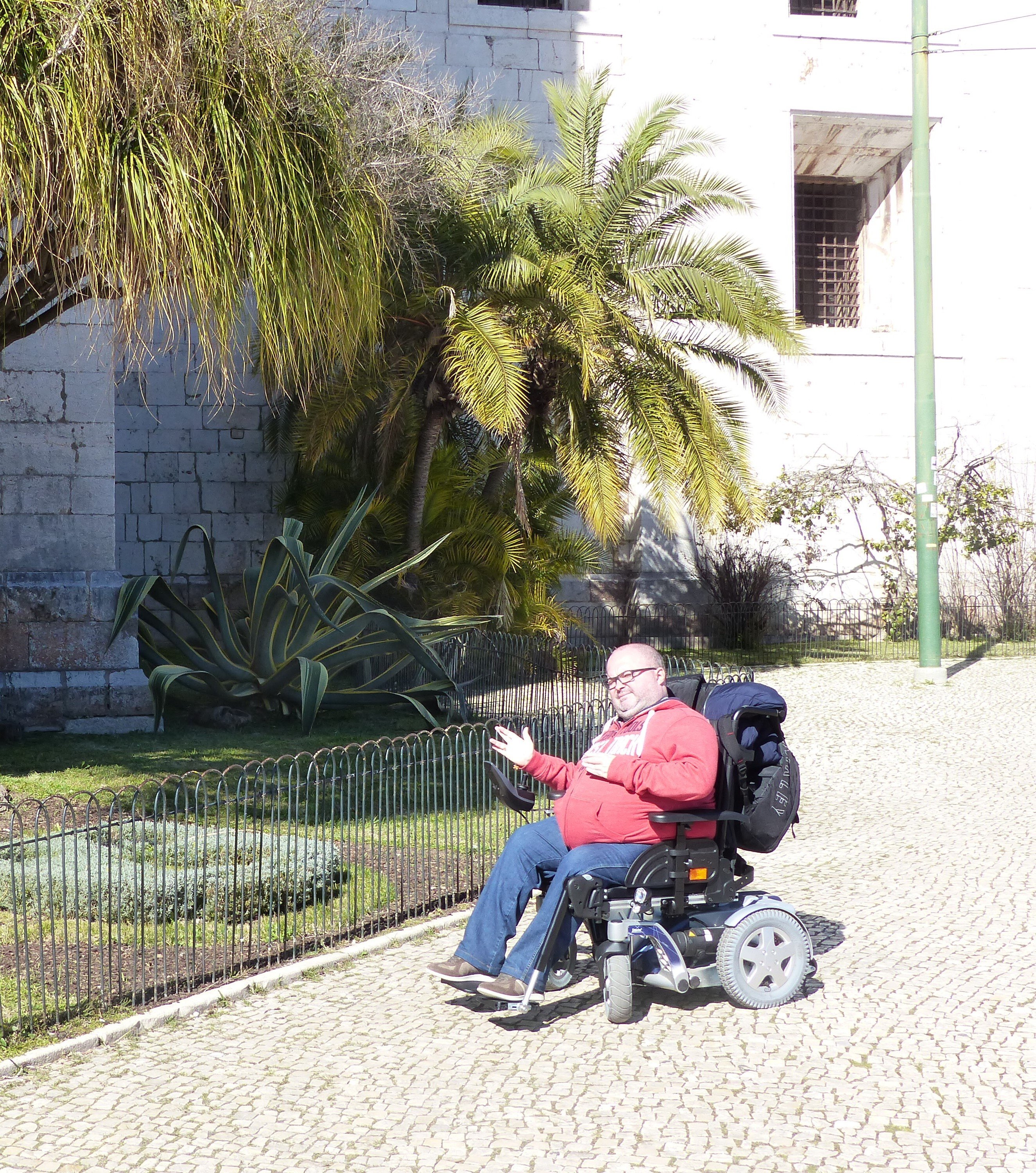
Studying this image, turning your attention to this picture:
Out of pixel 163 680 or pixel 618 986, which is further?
pixel 163 680

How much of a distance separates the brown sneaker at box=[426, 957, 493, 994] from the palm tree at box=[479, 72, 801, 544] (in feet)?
26.8

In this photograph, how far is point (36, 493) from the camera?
10016 millimetres

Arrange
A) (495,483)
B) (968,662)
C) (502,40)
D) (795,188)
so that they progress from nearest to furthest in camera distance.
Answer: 1. (495,483)
2. (968,662)
3. (502,40)
4. (795,188)

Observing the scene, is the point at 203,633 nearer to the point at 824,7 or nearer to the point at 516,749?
the point at 516,749

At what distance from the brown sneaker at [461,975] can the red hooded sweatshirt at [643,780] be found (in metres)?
0.54

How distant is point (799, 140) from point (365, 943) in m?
18.1

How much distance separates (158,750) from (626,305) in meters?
6.68

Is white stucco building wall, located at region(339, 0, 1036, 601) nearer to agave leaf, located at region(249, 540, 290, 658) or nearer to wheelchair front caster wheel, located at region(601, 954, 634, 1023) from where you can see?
agave leaf, located at region(249, 540, 290, 658)

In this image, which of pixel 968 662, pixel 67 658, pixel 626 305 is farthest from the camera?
pixel 968 662

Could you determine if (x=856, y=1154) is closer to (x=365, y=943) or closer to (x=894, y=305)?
(x=365, y=943)

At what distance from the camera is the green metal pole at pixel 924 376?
13930mm

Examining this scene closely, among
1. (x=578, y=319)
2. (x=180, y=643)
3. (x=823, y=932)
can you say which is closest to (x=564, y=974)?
(x=823, y=932)

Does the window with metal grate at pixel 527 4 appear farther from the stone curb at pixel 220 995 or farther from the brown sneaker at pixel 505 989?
the brown sneaker at pixel 505 989

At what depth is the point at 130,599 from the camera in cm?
967
